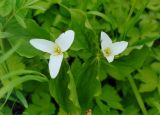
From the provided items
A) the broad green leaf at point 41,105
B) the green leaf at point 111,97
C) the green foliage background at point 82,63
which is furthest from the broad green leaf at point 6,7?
the green leaf at point 111,97

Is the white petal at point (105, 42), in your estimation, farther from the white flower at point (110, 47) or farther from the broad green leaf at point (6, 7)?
the broad green leaf at point (6, 7)

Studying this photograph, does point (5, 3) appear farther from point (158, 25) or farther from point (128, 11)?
point (158, 25)

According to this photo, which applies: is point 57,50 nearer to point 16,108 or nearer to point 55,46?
point 55,46

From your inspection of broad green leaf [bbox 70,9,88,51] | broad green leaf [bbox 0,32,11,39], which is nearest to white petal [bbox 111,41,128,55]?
broad green leaf [bbox 70,9,88,51]

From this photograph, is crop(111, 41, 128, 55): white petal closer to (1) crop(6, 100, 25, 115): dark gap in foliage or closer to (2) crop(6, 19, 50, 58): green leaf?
(2) crop(6, 19, 50, 58): green leaf

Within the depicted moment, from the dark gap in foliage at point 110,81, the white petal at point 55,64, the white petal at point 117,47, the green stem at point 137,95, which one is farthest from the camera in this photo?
the dark gap in foliage at point 110,81
